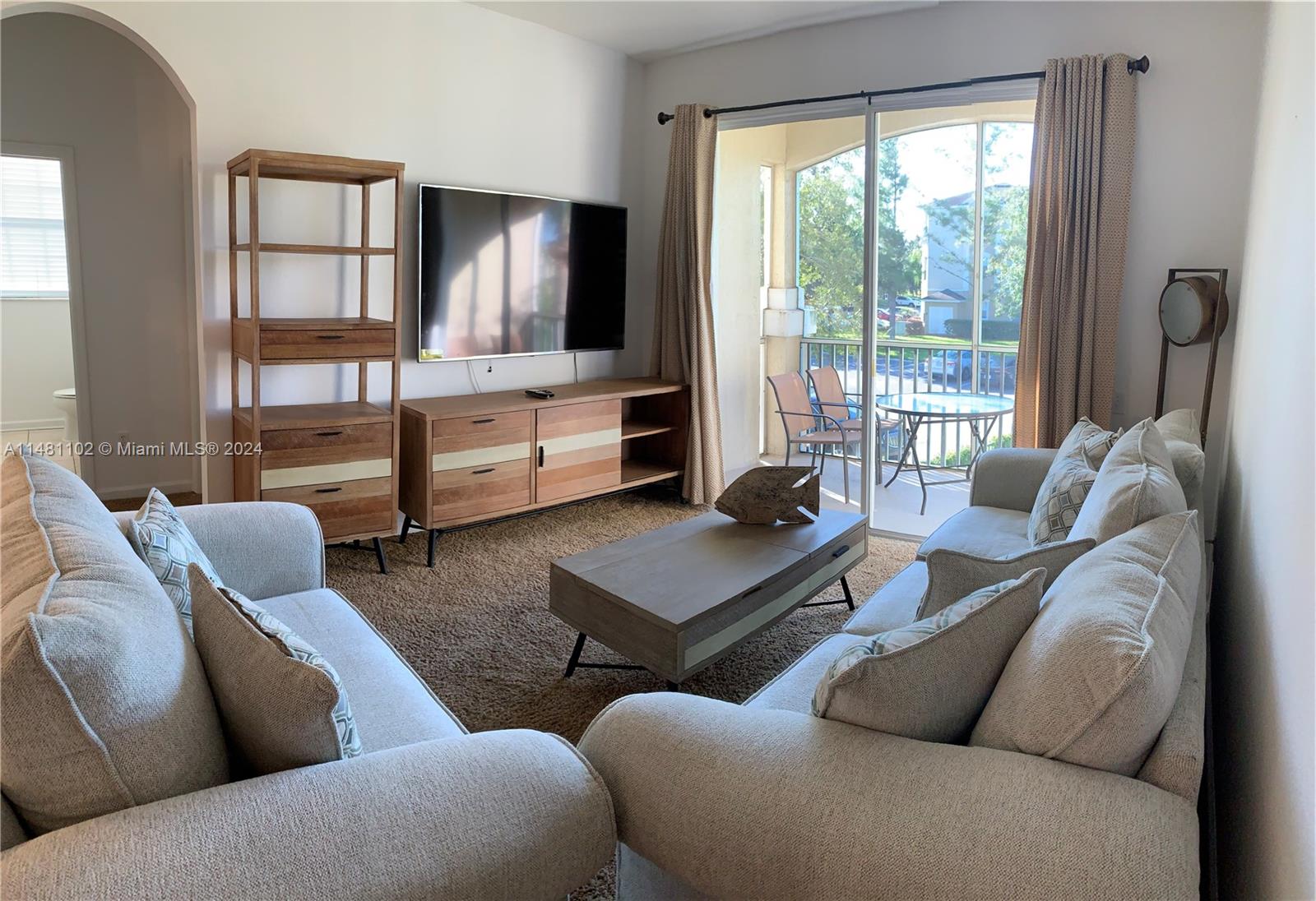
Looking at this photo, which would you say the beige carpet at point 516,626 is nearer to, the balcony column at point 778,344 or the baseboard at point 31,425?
the balcony column at point 778,344

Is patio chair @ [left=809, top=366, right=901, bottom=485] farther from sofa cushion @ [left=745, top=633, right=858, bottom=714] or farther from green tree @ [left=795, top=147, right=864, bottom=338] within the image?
sofa cushion @ [left=745, top=633, right=858, bottom=714]

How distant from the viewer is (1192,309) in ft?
11.4

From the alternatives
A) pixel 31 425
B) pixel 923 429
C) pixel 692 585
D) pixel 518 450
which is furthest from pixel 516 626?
pixel 31 425

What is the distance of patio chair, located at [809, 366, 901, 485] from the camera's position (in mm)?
4641

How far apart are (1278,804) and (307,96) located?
4102 millimetres

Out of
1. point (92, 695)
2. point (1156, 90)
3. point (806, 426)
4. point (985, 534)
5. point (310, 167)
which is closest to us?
point (92, 695)

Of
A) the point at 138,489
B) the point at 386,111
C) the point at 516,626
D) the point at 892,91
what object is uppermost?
the point at 892,91

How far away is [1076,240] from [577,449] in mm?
2553

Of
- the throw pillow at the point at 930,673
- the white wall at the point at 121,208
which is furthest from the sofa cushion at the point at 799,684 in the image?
the white wall at the point at 121,208

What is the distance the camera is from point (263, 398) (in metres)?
3.85

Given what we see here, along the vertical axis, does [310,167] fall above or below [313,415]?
above

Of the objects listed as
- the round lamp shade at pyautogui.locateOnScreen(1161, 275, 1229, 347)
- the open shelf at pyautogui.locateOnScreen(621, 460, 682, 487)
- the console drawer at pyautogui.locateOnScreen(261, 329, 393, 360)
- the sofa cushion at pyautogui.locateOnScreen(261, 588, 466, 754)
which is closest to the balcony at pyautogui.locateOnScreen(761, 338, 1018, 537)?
the round lamp shade at pyautogui.locateOnScreen(1161, 275, 1229, 347)

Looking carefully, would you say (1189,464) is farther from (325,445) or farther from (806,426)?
(325,445)

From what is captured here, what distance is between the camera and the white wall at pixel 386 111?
3.55m
